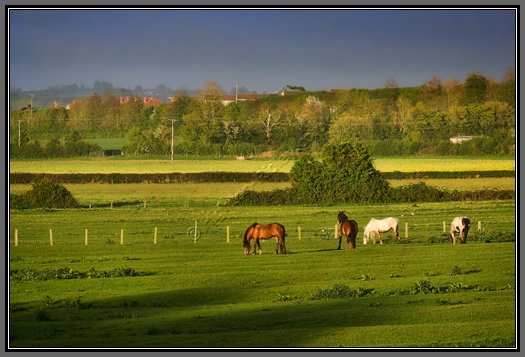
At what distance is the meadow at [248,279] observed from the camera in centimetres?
2242

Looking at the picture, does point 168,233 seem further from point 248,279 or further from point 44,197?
point 248,279

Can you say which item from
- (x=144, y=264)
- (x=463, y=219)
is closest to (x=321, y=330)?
(x=144, y=264)

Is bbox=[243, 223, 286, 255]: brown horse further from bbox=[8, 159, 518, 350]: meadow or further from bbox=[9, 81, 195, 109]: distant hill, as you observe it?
bbox=[9, 81, 195, 109]: distant hill

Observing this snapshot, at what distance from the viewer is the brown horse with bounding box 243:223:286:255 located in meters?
32.0

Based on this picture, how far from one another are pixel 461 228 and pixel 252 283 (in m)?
8.74

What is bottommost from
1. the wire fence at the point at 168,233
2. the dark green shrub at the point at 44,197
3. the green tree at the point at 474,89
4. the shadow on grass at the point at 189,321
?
the shadow on grass at the point at 189,321

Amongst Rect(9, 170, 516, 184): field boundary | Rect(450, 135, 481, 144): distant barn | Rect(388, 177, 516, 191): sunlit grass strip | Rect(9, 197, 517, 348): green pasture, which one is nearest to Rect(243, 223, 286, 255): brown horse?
Rect(9, 197, 517, 348): green pasture

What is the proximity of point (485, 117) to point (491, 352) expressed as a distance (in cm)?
2114

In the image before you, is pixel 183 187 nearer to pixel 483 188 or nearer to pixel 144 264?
pixel 483 188

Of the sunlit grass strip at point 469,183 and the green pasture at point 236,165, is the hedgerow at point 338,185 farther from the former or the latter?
the green pasture at point 236,165

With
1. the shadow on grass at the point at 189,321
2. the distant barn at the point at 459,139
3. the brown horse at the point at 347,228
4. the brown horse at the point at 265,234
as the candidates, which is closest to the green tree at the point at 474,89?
the distant barn at the point at 459,139

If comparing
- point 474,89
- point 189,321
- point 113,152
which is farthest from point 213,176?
point 189,321

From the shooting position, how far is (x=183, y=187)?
46.2 metres

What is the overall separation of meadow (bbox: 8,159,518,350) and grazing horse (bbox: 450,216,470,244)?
26.7 inches
